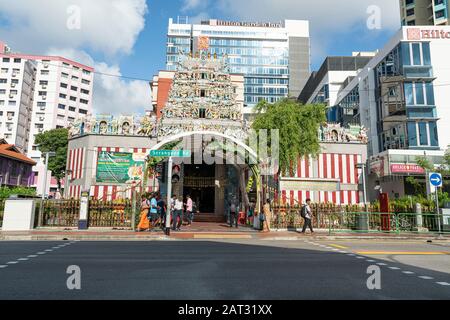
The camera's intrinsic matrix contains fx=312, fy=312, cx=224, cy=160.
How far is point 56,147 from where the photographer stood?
45.5m

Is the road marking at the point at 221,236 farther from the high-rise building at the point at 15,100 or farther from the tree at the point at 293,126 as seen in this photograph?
the high-rise building at the point at 15,100

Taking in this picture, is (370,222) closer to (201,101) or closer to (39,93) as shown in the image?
(201,101)

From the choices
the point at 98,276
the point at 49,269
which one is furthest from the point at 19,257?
the point at 98,276

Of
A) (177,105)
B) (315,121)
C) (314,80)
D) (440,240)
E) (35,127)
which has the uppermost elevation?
(314,80)

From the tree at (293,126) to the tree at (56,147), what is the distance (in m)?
33.9

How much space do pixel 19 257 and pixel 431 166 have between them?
31.0 meters

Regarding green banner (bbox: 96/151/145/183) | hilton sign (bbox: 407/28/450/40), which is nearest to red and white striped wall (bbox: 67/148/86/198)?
green banner (bbox: 96/151/145/183)

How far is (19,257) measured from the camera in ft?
28.6

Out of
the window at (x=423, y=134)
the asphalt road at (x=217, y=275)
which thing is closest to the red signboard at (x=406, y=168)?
the window at (x=423, y=134)

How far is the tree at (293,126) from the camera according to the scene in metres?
20.1

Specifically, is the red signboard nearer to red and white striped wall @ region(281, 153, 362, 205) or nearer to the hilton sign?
red and white striped wall @ region(281, 153, 362, 205)

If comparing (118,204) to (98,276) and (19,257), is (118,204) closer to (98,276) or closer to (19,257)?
(19,257)

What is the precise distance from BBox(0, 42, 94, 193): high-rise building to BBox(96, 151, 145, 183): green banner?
5554 cm

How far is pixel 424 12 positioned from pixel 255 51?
49178 mm
